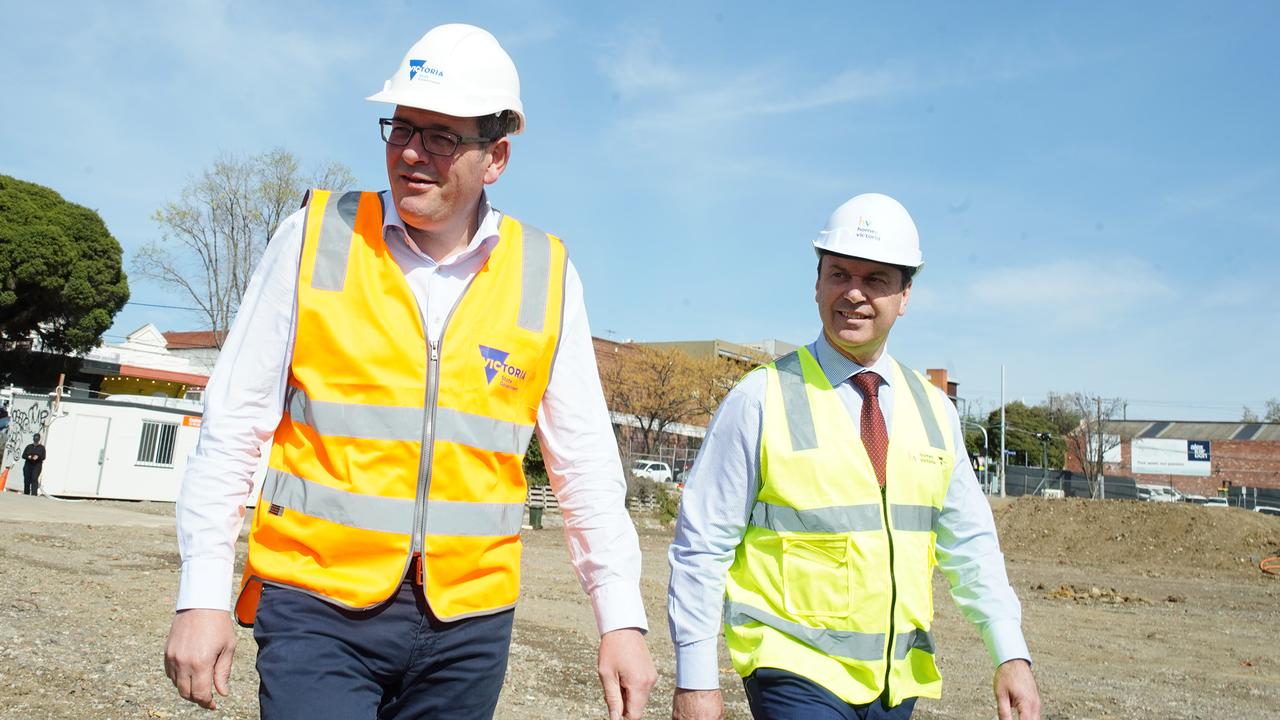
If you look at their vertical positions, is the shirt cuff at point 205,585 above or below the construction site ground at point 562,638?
above

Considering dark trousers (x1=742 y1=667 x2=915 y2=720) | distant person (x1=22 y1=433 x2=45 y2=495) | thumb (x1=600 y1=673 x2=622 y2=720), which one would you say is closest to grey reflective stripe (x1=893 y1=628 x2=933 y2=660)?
dark trousers (x1=742 y1=667 x2=915 y2=720)

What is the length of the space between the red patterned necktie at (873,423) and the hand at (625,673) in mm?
1106

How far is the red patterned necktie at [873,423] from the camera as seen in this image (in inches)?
137

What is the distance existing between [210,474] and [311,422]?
0.25 meters

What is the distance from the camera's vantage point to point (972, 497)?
3.72m

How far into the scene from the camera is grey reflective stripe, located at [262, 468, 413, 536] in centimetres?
245

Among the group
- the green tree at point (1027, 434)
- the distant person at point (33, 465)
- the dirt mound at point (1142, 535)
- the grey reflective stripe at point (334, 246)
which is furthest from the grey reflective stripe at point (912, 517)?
the green tree at point (1027, 434)

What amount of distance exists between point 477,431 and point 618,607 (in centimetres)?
60

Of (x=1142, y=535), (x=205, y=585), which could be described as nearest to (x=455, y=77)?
(x=205, y=585)

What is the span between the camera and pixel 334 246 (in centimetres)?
265

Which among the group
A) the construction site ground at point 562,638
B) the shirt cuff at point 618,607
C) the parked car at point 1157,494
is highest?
the parked car at point 1157,494

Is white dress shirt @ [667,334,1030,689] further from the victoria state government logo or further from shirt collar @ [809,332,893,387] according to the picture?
the victoria state government logo

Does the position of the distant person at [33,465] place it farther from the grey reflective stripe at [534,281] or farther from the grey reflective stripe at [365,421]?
the grey reflective stripe at [365,421]

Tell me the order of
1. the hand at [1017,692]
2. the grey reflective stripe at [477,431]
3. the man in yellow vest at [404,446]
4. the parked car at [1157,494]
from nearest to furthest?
the man in yellow vest at [404,446]
the grey reflective stripe at [477,431]
the hand at [1017,692]
the parked car at [1157,494]
